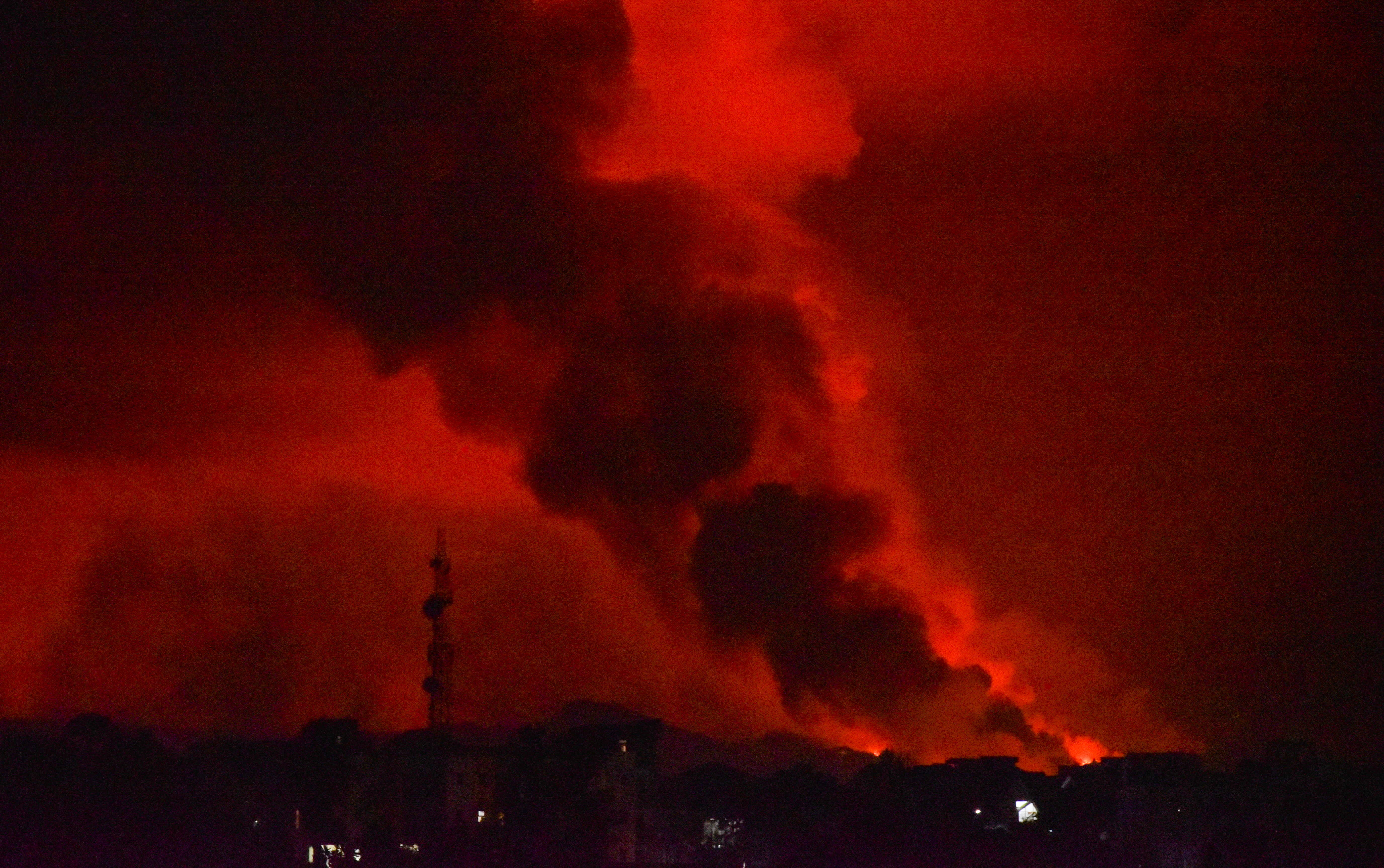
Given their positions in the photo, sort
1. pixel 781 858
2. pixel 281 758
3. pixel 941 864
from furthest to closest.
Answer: pixel 281 758 < pixel 781 858 < pixel 941 864

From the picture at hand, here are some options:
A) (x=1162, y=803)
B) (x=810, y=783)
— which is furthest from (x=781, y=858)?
(x=1162, y=803)

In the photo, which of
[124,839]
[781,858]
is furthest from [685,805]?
[124,839]

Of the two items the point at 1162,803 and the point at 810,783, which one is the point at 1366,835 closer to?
the point at 1162,803

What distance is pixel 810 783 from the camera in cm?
6569

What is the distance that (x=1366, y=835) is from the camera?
6238 cm

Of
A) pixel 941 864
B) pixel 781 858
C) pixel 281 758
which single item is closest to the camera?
pixel 941 864

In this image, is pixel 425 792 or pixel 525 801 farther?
pixel 425 792

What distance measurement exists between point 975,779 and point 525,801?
1351cm

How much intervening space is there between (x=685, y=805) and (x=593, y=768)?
4006mm

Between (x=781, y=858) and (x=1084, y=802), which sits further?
(x=1084, y=802)

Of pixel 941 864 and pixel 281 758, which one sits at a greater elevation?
pixel 281 758

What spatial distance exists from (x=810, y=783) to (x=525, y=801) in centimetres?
829

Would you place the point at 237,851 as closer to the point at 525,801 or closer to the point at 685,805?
the point at 525,801

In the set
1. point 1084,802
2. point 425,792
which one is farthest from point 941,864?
point 425,792
